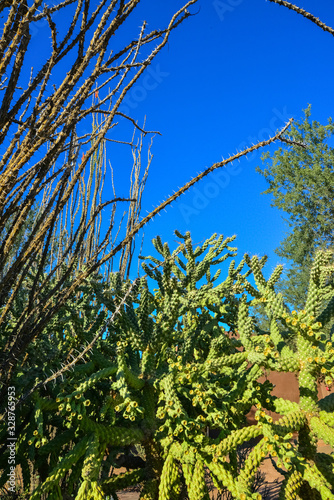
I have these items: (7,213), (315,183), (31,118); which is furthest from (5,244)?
(315,183)

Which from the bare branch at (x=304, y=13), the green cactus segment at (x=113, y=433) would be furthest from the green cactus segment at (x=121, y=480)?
the bare branch at (x=304, y=13)

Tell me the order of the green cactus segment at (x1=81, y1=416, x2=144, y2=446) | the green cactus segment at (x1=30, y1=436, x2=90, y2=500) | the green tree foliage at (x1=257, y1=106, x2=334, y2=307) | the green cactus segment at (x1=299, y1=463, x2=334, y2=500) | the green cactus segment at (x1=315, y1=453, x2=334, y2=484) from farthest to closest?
1. the green tree foliage at (x1=257, y1=106, x2=334, y2=307)
2. the green cactus segment at (x1=81, y1=416, x2=144, y2=446)
3. the green cactus segment at (x1=315, y1=453, x2=334, y2=484)
4. the green cactus segment at (x1=30, y1=436, x2=90, y2=500)
5. the green cactus segment at (x1=299, y1=463, x2=334, y2=500)

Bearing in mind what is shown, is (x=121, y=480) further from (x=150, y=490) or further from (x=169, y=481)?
(x=169, y=481)

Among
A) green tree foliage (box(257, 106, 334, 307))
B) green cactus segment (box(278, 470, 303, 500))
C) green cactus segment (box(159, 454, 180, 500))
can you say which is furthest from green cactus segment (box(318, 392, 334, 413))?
green tree foliage (box(257, 106, 334, 307))

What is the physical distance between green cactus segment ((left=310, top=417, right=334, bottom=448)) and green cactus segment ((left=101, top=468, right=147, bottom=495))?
3.95ft

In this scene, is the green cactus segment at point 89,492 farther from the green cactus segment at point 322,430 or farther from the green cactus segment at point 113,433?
the green cactus segment at point 322,430

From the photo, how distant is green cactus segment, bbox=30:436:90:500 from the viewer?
1953mm

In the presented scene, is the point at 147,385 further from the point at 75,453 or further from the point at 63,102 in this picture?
the point at 63,102

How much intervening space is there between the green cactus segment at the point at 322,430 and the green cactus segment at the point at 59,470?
4.09 feet

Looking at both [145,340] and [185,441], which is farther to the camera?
[145,340]

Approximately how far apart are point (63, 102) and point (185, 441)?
1906 millimetres

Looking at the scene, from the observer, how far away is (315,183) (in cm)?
1695

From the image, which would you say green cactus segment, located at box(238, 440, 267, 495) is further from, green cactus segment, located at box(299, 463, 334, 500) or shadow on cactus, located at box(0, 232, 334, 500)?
green cactus segment, located at box(299, 463, 334, 500)

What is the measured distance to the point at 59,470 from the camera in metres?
2.02
